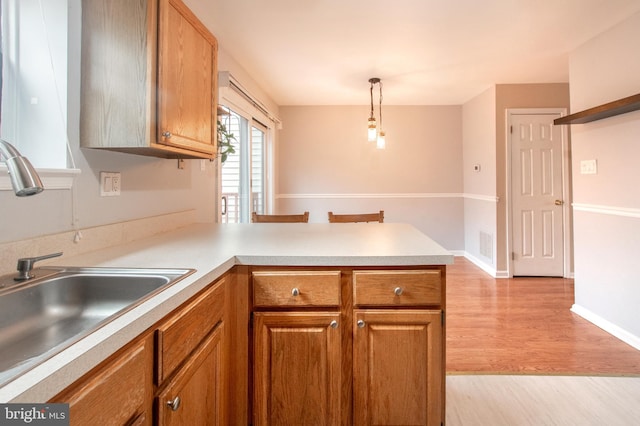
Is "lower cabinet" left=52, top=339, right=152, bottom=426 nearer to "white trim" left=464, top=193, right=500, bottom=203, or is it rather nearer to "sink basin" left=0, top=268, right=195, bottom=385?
"sink basin" left=0, top=268, right=195, bottom=385

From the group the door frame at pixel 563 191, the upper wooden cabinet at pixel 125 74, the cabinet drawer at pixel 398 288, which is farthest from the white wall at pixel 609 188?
the upper wooden cabinet at pixel 125 74

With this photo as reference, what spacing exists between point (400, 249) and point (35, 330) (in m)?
1.18

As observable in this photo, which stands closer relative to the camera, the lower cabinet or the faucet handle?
the lower cabinet

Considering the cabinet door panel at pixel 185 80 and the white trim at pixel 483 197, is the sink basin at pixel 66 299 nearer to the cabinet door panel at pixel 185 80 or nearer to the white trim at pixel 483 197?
the cabinet door panel at pixel 185 80

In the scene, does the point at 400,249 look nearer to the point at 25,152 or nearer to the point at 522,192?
the point at 25,152

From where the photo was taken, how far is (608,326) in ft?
8.50

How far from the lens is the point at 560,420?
64.9 inches

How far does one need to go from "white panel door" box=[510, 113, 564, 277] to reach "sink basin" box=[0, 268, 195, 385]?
407 cm

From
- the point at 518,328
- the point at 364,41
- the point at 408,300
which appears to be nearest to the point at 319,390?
the point at 408,300

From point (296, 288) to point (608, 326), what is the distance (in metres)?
2.66

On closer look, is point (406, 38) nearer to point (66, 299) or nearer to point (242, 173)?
point (242, 173)

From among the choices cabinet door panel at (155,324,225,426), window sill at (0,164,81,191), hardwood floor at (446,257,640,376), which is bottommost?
hardwood floor at (446,257,640,376)

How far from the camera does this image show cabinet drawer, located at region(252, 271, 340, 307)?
1.28 m

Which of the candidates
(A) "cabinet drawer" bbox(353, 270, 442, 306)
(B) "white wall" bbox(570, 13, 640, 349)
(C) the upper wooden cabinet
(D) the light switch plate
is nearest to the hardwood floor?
(B) "white wall" bbox(570, 13, 640, 349)
